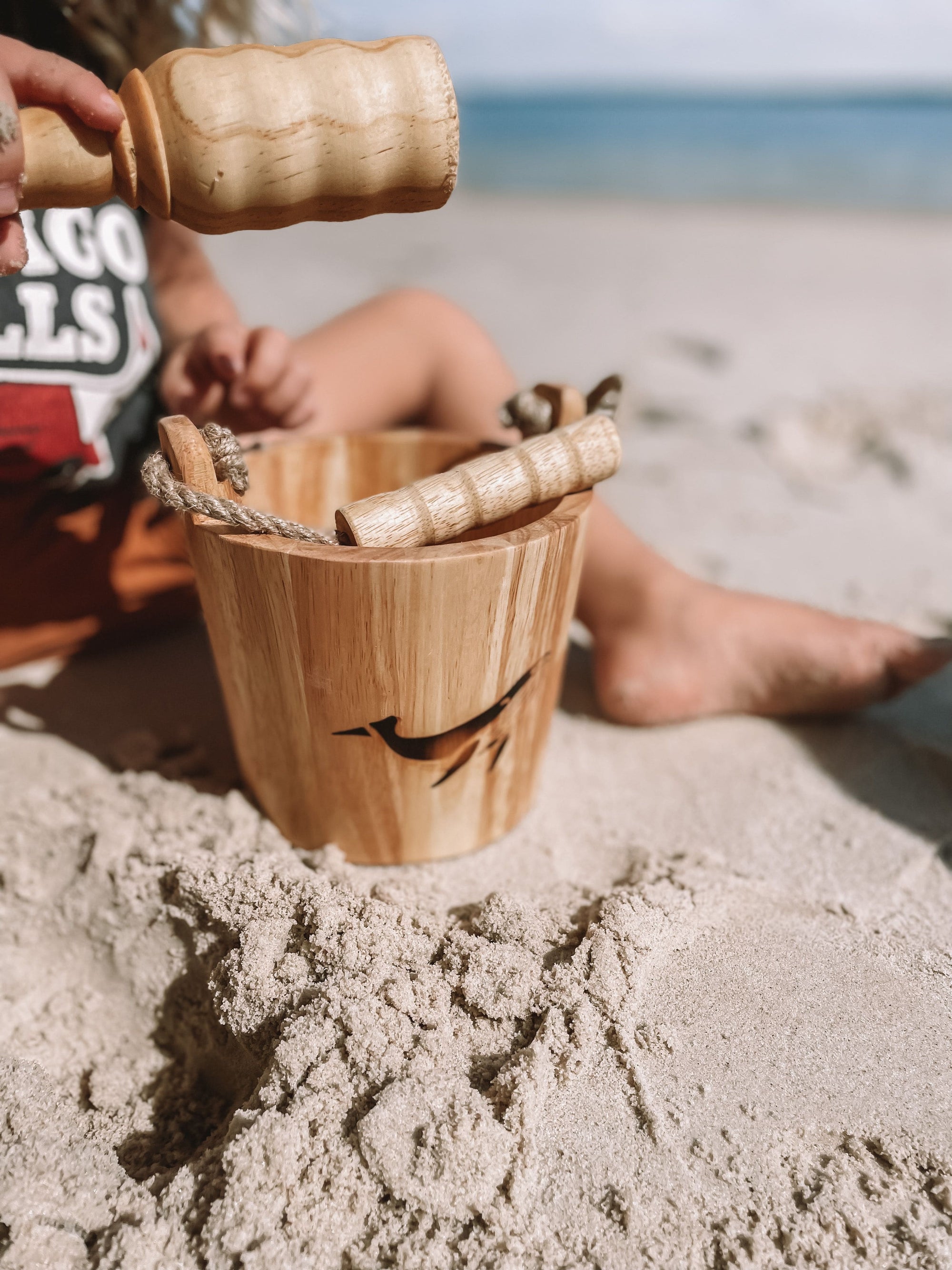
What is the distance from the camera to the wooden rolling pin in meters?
0.55

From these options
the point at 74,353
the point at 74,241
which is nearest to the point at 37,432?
the point at 74,353

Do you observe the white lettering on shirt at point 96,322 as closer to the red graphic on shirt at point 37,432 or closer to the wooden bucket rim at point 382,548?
the red graphic on shirt at point 37,432

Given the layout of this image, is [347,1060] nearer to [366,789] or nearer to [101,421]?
[366,789]

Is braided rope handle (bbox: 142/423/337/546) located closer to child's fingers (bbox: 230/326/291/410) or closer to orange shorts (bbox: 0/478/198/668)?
child's fingers (bbox: 230/326/291/410)

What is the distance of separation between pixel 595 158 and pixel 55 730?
7.50 meters

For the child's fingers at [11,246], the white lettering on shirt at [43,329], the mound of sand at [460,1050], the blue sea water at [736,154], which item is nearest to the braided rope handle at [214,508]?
the child's fingers at [11,246]

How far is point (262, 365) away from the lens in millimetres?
906

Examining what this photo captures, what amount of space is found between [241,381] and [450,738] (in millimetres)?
453

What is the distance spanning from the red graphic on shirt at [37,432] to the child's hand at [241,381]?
0.12 metres

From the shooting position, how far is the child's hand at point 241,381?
0.92 metres

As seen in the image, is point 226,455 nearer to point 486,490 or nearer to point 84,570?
point 486,490

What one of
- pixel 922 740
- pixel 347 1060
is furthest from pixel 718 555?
pixel 347 1060

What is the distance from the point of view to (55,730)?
3.36 feet

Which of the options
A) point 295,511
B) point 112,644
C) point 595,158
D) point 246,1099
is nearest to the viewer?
point 246,1099
